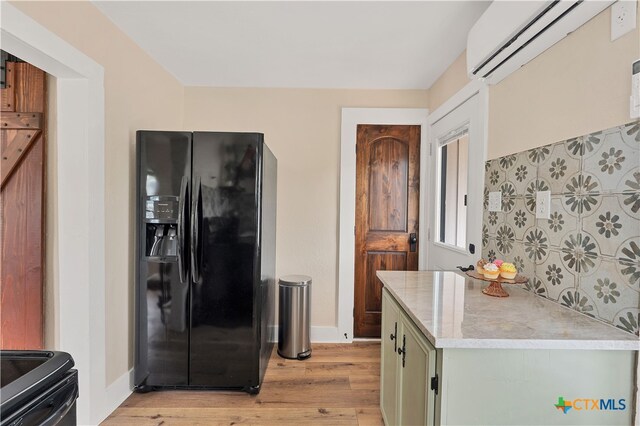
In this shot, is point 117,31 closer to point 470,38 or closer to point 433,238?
point 470,38

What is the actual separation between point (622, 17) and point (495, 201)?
0.96 meters

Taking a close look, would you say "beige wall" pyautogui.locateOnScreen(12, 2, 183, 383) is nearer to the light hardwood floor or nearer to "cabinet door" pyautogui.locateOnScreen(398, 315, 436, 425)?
the light hardwood floor

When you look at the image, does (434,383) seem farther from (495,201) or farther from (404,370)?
(495,201)

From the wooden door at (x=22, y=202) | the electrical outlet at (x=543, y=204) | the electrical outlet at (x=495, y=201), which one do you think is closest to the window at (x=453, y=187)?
the electrical outlet at (x=495, y=201)

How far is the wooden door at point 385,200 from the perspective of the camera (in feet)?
9.66

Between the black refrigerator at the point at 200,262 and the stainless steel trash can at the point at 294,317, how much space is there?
1.71 ft

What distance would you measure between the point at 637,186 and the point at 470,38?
118 centimetres

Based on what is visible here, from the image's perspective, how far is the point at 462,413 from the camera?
95 cm

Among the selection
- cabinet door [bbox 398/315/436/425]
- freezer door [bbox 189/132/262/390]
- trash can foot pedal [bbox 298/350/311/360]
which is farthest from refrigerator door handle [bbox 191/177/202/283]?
cabinet door [bbox 398/315/436/425]

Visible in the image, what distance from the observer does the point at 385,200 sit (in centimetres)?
296

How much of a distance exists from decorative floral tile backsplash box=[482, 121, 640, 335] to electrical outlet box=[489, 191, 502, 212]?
0.08 metres

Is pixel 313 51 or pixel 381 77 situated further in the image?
pixel 381 77

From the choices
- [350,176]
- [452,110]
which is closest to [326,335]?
[350,176]

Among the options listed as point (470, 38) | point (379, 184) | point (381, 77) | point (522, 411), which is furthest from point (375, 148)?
point (522, 411)
